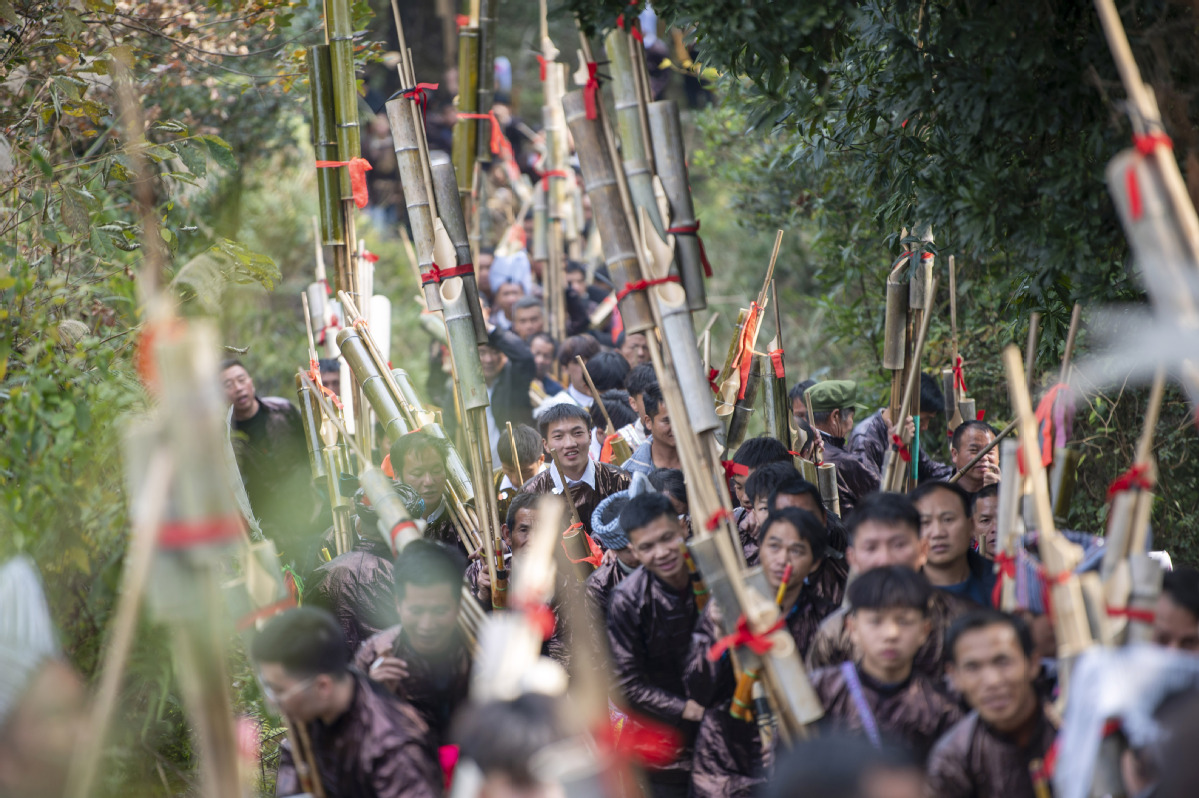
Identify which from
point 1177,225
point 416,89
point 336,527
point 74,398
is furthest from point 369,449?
point 1177,225

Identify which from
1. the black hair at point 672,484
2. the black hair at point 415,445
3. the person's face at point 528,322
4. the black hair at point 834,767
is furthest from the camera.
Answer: the person's face at point 528,322

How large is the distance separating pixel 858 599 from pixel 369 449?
11.5ft

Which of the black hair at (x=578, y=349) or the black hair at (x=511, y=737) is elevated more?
the black hair at (x=578, y=349)

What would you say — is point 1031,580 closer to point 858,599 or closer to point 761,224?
point 858,599

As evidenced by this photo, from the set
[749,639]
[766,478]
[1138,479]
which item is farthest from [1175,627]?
[766,478]

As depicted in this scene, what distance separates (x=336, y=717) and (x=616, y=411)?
160 inches

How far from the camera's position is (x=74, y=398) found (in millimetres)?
3574

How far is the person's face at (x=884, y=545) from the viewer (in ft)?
11.2

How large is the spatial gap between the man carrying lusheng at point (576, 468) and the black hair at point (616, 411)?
112 centimetres

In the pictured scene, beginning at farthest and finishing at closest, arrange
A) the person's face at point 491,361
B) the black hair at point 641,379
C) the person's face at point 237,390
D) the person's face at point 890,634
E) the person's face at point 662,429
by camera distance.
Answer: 1. the person's face at point 491,361
2. the person's face at point 237,390
3. the black hair at point 641,379
4. the person's face at point 662,429
5. the person's face at point 890,634

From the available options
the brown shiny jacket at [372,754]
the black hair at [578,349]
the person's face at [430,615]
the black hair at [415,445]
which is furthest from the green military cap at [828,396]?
the brown shiny jacket at [372,754]

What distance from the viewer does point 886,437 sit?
591 centimetres

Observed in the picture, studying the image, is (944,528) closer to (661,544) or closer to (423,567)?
(661,544)

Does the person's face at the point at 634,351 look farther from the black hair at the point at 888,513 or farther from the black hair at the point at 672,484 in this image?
the black hair at the point at 888,513
